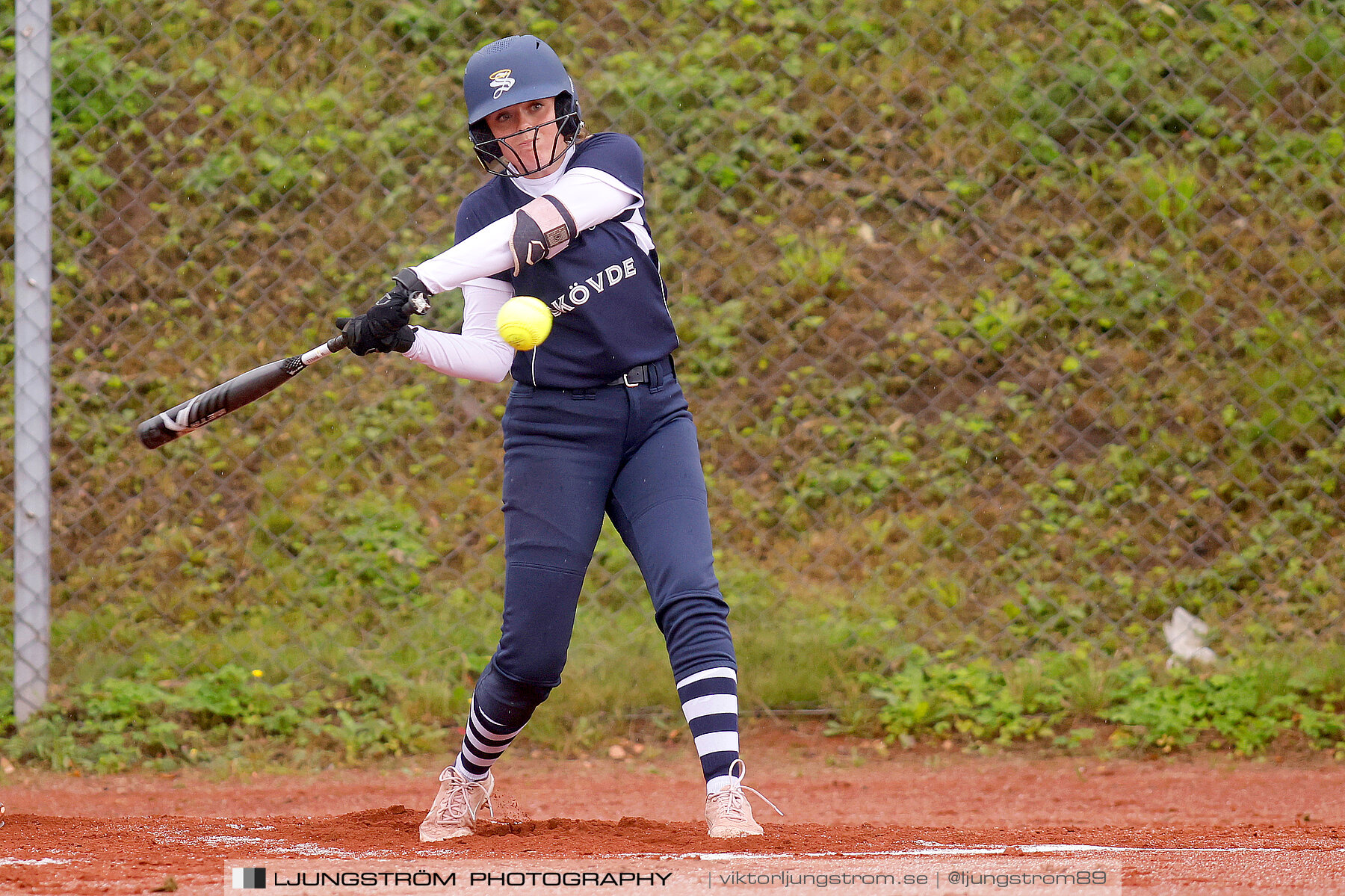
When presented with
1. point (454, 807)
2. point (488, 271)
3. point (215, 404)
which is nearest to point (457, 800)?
point (454, 807)

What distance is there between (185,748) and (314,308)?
2.20 m

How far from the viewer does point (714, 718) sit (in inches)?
106

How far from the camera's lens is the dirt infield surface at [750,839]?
2.26 meters

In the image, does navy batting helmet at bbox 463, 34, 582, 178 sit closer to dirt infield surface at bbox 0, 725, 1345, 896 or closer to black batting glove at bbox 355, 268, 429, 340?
black batting glove at bbox 355, 268, 429, 340

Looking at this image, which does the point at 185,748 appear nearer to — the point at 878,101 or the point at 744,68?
the point at 744,68

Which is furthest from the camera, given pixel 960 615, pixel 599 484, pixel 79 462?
pixel 79 462

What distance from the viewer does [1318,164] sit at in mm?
5645

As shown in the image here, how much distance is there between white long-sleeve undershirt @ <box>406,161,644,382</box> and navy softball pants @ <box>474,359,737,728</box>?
17cm

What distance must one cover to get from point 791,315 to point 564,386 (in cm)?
303

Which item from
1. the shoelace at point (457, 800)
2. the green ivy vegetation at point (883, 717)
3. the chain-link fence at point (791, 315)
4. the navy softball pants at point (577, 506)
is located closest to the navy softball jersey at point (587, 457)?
the navy softball pants at point (577, 506)

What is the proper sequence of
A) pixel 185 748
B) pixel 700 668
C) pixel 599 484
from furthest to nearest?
pixel 185 748
pixel 599 484
pixel 700 668

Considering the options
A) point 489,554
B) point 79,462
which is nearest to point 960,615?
point 489,554

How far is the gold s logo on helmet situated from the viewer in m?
2.84

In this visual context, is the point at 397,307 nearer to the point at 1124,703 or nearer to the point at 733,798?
the point at 733,798
